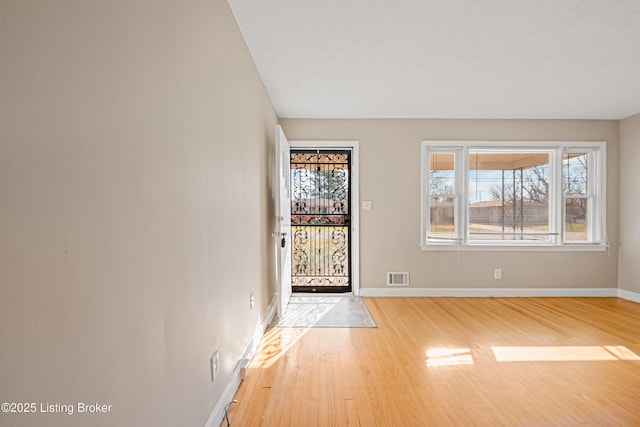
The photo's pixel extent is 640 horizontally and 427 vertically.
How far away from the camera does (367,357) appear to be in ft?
9.20

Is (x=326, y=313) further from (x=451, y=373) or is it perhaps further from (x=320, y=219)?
(x=451, y=373)

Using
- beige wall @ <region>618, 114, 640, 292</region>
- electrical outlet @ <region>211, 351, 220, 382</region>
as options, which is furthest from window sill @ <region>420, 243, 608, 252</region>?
electrical outlet @ <region>211, 351, 220, 382</region>

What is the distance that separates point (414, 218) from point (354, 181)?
98cm

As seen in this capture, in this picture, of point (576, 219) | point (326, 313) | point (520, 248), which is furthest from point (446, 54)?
point (576, 219)

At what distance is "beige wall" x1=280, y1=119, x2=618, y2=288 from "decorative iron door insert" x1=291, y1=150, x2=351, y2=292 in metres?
0.28

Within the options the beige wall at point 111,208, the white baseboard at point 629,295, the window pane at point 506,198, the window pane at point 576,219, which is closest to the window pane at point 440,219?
the window pane at point 506,198

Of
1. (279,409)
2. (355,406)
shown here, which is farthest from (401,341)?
(279,409)

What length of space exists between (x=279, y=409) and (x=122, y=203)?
1.64m

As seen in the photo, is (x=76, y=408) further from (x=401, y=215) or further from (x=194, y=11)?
(x=401, y=215)

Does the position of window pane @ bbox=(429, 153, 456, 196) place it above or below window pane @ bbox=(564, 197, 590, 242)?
above

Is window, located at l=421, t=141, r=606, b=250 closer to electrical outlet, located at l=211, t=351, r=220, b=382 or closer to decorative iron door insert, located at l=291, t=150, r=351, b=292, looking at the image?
decorative iron door insert, located at l=291, t=150, r=351, b=292

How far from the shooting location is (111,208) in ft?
3.09

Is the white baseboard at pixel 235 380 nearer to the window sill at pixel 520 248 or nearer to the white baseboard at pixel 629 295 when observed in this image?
the window sill at pixel 520 248

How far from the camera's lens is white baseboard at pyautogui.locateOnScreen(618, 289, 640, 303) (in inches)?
179
